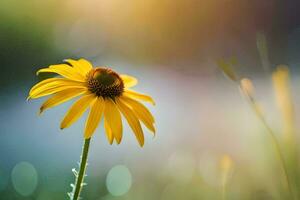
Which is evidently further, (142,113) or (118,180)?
(118,180)

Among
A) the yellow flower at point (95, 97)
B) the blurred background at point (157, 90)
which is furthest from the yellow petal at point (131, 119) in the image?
the blurred background at point (157, 90)

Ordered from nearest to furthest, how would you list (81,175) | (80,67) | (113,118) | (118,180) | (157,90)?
1. (81,175)
2. (113,118)
3. (80,67)
4. (118,180)
5. (157,90)

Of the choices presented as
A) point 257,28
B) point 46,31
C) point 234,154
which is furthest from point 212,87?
point 46,31

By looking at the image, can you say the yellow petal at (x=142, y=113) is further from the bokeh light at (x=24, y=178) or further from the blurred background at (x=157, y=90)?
the bokeh light at (x=24, y=178)

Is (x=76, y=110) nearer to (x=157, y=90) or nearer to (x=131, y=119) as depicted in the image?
(x=131, y=119)

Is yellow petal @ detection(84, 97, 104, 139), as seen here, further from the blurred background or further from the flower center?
the blurred background

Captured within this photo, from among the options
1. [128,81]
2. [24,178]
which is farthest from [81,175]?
[24,178]

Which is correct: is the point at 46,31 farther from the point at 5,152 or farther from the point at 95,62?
the point at 5,152
